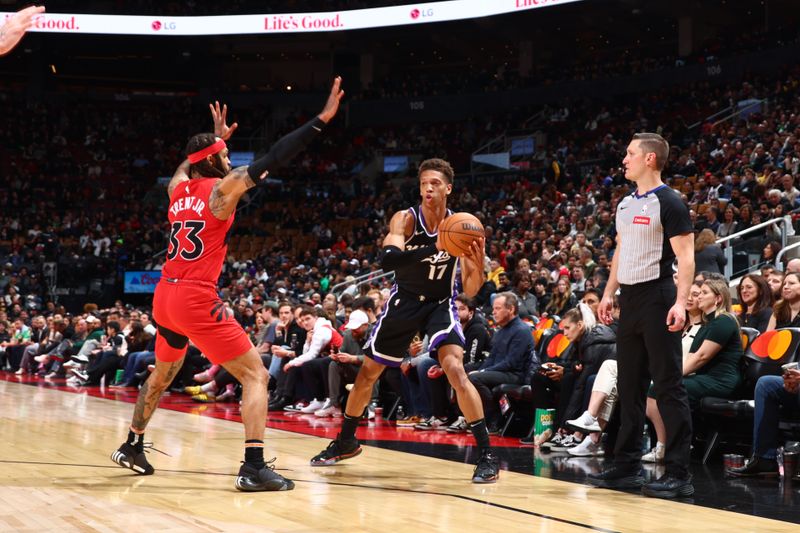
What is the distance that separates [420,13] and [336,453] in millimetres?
22668

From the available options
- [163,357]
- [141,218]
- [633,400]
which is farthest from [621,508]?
[141,218]

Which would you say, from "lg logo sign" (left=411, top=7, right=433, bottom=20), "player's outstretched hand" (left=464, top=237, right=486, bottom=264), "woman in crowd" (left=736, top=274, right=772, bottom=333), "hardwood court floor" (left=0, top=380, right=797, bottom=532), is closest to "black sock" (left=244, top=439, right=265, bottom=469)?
"hardwood court floor" (left=0, top=380, right=797, bottom=532)

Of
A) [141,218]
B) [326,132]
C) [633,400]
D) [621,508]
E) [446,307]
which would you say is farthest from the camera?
[326,132]

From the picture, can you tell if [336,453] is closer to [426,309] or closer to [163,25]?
[426,309]

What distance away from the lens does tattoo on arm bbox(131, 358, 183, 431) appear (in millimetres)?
5328

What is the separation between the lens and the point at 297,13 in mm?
28609

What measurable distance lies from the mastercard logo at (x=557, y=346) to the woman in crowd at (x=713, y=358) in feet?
5.04

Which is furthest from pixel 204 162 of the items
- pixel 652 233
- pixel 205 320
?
pixel 652 233

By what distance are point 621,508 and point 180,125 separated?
29709 mm

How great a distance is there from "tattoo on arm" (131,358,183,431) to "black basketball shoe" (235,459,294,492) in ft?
2.97

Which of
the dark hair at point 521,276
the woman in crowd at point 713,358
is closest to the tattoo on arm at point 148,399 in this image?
the woman in crowd at point 713,358

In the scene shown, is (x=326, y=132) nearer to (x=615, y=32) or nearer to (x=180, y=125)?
(x=180, y=125)

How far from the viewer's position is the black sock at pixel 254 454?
15.5ft

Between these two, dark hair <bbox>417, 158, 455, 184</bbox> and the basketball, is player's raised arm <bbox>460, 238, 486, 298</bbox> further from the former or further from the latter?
dark hair <bbox>417, 158, 455, 184</bbox>
